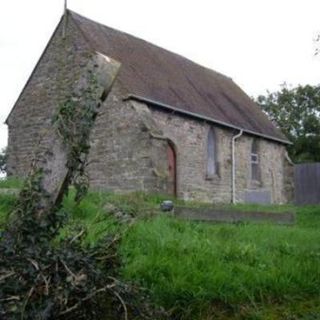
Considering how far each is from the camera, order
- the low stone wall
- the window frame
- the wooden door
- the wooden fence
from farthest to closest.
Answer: the window frame → the wooden fence → the wooden door → the low stone wall

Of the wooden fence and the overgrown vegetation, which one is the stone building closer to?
the wooden fence

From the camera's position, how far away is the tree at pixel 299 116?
147 ft

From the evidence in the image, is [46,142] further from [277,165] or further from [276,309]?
[277,165]

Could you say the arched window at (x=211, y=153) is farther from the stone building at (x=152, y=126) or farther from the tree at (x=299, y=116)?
the tree at (x=299, y=116)

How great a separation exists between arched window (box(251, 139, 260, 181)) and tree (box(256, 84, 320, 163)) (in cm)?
1673

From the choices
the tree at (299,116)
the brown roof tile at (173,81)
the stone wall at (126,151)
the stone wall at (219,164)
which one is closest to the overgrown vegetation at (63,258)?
the stone wall at (126,151)

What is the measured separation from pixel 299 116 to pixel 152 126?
30.0 m

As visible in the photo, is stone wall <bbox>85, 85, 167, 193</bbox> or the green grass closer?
the green grass

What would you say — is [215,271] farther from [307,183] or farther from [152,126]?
[307,183]

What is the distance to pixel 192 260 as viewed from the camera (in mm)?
5586

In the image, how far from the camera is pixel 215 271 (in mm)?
5312

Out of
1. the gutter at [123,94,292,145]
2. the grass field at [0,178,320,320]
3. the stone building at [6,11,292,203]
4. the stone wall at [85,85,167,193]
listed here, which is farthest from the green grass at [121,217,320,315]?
the gutter at [123,94,292,145]

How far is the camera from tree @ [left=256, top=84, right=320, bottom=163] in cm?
4491

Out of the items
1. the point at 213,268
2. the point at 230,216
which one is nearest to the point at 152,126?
the point at 230,216
